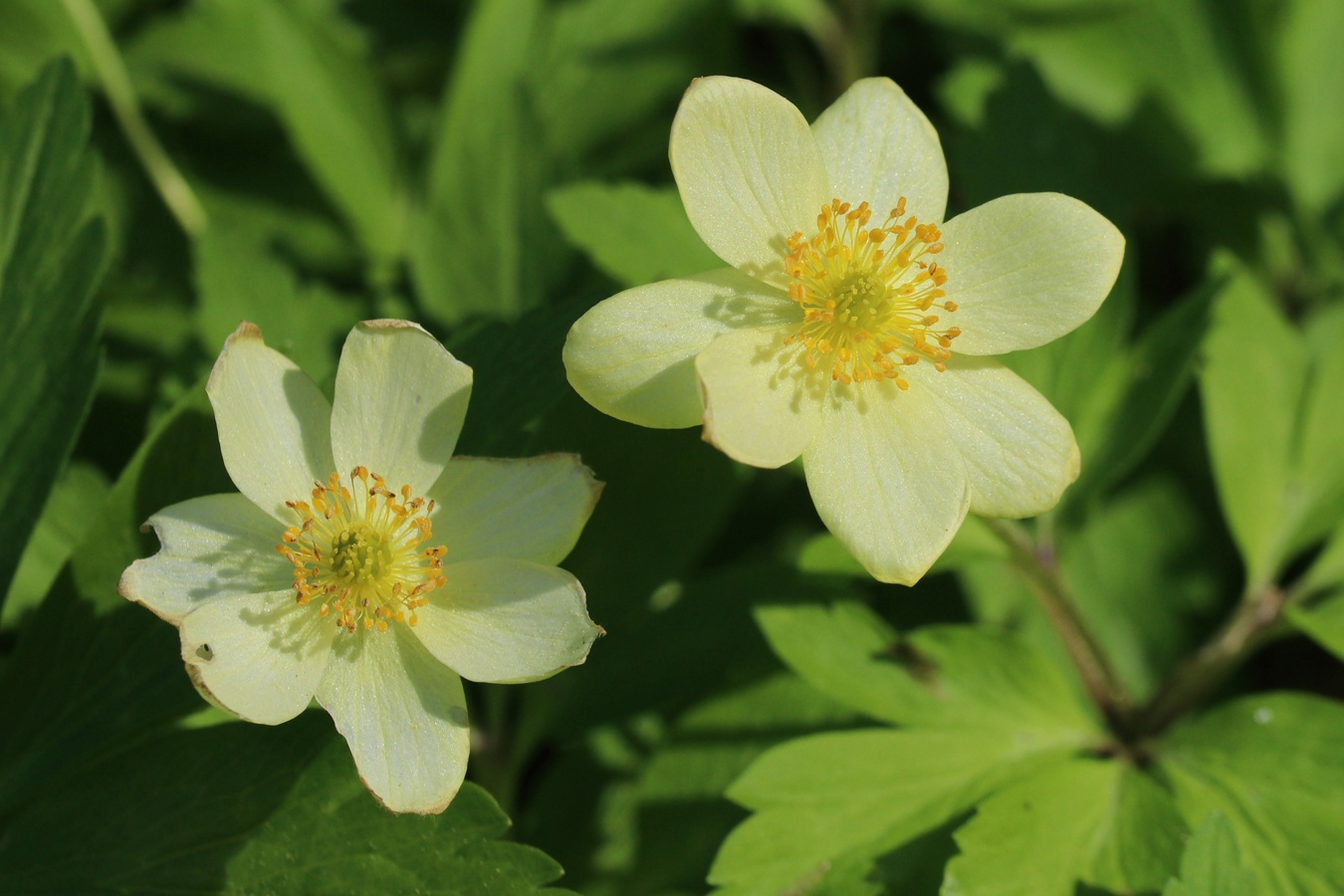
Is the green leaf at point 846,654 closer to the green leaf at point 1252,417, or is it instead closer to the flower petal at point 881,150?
the flower petal at point 881,150

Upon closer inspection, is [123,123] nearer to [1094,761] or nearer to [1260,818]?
[1094,761]

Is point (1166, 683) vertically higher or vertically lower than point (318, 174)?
lower

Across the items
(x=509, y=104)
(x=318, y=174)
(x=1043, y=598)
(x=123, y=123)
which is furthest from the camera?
(x=123, y=123)

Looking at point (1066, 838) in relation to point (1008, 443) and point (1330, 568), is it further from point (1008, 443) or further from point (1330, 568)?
point (1330, 568)

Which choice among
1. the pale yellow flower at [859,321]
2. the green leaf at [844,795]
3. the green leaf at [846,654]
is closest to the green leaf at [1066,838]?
the green leaf at [844,795]

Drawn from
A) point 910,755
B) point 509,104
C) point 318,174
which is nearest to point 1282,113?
point 509,104

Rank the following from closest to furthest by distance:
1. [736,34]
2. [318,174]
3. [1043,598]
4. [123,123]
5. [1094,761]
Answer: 1. [1094,761]
2. [1043,598]
3. [318,174]
4. [123,123]
5. [736,34]
